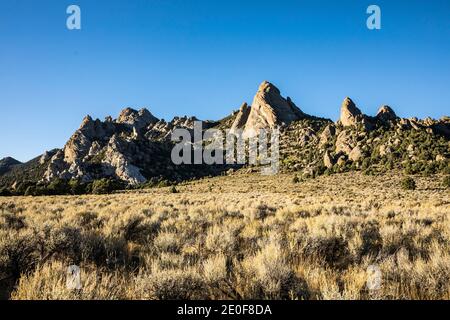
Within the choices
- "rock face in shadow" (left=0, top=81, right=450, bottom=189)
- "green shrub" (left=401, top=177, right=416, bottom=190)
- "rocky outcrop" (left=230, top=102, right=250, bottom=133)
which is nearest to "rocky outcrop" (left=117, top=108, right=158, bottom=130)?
"rock face in shadow" (left=0, top=81, right=450, bottom=189)

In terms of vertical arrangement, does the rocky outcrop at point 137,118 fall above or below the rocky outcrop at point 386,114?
above

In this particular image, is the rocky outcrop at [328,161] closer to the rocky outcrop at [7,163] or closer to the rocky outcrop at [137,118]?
the rocky outcrop at [137,118]

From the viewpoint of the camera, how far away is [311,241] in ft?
22.3

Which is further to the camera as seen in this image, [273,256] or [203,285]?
[273,256]

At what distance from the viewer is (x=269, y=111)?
143m

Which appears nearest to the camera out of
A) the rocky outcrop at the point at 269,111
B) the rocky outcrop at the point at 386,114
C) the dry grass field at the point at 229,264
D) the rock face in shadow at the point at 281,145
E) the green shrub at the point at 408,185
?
the dry grass field at the point at 229,264

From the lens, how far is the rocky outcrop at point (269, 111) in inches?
5472

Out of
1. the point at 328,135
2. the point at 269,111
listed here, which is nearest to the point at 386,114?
the point at 328,135

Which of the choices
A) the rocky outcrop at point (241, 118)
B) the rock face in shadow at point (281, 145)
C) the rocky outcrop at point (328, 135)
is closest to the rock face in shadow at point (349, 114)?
the rock face in shadow at point (281, 145)

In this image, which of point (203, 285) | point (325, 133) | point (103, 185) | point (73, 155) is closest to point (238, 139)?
point (325, 133)

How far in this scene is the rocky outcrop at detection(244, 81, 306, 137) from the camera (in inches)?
5472
